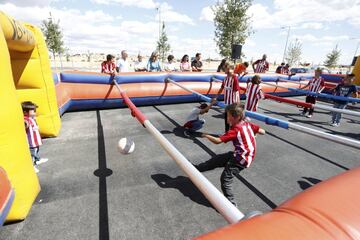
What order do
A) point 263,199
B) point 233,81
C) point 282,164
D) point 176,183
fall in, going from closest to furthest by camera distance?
point 263,199, point 176,183, point 282,164, point 233,81

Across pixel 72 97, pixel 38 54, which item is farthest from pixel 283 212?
pixel 72 97

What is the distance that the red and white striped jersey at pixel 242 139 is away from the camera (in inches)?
115

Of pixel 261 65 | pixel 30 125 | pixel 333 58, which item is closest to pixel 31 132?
pixel 30 125

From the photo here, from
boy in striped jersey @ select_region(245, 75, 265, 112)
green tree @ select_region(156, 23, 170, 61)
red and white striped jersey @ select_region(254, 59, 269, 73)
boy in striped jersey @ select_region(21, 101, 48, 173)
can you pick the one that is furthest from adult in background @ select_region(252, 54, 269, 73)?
green tree @ select_region(156, 23, 170, 61)

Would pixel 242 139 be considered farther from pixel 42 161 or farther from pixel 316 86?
pixel 316 86

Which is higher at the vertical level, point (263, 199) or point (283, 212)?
point (283, 212)

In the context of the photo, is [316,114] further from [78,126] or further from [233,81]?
[78,126]

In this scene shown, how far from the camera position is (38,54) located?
470 cm

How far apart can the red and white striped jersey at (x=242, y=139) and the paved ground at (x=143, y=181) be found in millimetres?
717

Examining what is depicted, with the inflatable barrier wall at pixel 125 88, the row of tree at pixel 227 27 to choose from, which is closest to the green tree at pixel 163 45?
the row of tree at pixel 227 27

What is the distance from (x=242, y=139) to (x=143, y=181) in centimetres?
172

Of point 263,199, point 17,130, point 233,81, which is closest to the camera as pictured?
point 17,130

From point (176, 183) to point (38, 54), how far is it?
3913mm

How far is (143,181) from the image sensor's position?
361cm
